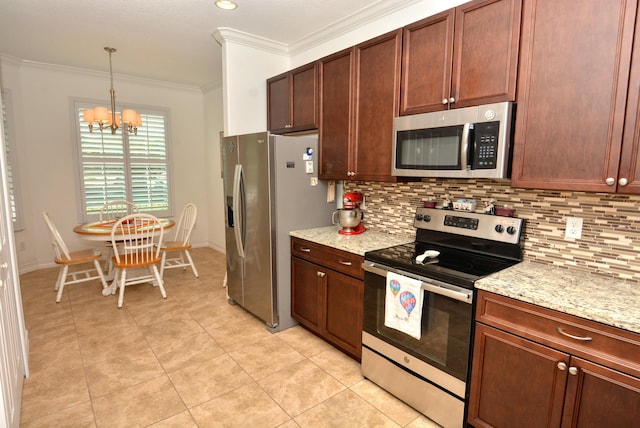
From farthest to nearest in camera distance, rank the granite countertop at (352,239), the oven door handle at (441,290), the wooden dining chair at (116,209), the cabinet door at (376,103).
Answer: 1. the wooden dining chair at (116,209)
2. the granite countertop at (352,239)
3. the cabinet door at (376,103)
4. the oven door handle at (441,290)

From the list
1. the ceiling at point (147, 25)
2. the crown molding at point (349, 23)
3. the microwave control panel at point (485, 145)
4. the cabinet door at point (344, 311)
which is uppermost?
the ceiling at point (147, 25)

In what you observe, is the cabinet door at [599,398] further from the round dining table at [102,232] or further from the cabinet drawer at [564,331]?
the round dining table at [102,232]

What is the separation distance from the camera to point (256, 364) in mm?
2439

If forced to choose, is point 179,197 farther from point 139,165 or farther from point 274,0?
point 274,0

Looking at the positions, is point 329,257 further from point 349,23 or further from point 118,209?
point 118,209

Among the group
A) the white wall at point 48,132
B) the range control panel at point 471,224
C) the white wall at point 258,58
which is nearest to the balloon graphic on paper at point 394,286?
the range control panel at point 471,224

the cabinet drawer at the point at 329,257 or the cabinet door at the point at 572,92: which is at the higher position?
the cabinet door at the point at 572,92

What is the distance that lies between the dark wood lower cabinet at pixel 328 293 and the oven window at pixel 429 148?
0.72 metres

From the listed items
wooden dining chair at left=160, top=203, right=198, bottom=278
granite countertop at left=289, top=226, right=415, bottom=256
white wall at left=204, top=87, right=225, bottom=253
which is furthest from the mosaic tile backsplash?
white wall at left=204, top=87, right=225, bottom=253

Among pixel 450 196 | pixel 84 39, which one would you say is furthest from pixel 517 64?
pixel 84 39

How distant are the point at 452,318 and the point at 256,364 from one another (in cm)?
144

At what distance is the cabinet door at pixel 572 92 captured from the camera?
4.65 ft

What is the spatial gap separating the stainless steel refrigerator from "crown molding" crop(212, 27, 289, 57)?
942 mm

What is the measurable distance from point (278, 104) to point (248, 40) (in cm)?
67
